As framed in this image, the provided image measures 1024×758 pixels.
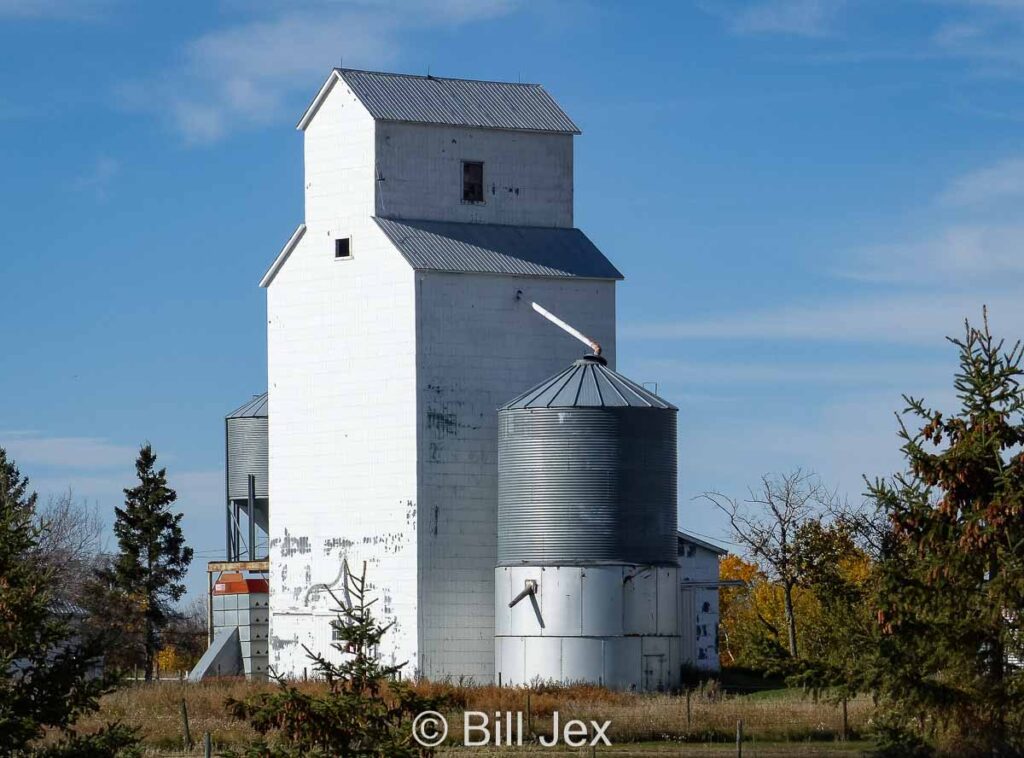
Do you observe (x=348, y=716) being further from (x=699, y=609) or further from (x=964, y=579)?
(x=699, y=609)

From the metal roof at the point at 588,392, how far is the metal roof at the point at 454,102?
7.36m

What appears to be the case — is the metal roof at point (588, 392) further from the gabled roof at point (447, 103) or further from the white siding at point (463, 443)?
the gabled roof at point (447, 103)

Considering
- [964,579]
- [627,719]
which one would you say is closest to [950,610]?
[964,579]

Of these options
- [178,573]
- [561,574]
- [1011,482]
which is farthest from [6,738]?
[178,573]

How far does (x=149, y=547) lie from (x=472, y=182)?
106 feet

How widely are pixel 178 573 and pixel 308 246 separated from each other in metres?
30.1

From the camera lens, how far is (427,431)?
45875 millimetres

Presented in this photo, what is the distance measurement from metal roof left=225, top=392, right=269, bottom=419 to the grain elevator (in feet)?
21.2

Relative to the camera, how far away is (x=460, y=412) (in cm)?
4647

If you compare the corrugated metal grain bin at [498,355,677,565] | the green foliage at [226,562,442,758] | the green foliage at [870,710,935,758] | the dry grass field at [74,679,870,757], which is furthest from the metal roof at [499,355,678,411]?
the green foliage at [226,562,442,758]

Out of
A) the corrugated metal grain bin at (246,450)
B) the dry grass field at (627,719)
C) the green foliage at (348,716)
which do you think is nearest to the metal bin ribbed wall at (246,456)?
the corrugated metal grain bin at (246,450)

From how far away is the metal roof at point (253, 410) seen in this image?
56.8 m

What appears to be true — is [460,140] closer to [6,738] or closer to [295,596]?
[295,596]

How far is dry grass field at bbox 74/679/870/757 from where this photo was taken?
1373 inches
